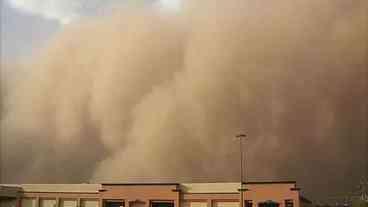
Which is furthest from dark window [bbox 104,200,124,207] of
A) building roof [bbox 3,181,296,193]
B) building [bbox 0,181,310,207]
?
building roof [bbox 3,181,296,193]

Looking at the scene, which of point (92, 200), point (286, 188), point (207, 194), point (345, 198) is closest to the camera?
point (286, 188)

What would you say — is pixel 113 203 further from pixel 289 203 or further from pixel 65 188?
pixel 289 203

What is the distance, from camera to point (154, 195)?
35344 millimetres

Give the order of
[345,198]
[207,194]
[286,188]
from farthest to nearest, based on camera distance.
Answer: [345,198] → [207,194] → [286,188]

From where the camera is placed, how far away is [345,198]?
2071 inches

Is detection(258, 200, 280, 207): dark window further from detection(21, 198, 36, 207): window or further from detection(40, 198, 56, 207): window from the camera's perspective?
detection(21, 198, 36, 207): window

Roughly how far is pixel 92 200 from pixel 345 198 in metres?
27.2

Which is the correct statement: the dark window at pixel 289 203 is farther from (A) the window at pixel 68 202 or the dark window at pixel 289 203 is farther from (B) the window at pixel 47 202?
(B) the window at pixel 47 202

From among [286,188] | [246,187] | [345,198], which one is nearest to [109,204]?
[246,187]

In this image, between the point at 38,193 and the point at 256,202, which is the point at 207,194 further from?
the point at 38,193

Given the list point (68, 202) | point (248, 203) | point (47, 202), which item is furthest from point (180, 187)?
point (47, 202)

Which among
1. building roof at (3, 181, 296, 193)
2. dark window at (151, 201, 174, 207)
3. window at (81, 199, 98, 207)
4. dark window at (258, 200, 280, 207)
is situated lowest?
dark window at (258, 200, 280, 207)

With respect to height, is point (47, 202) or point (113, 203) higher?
point (47, 202)

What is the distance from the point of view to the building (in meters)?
32.2
